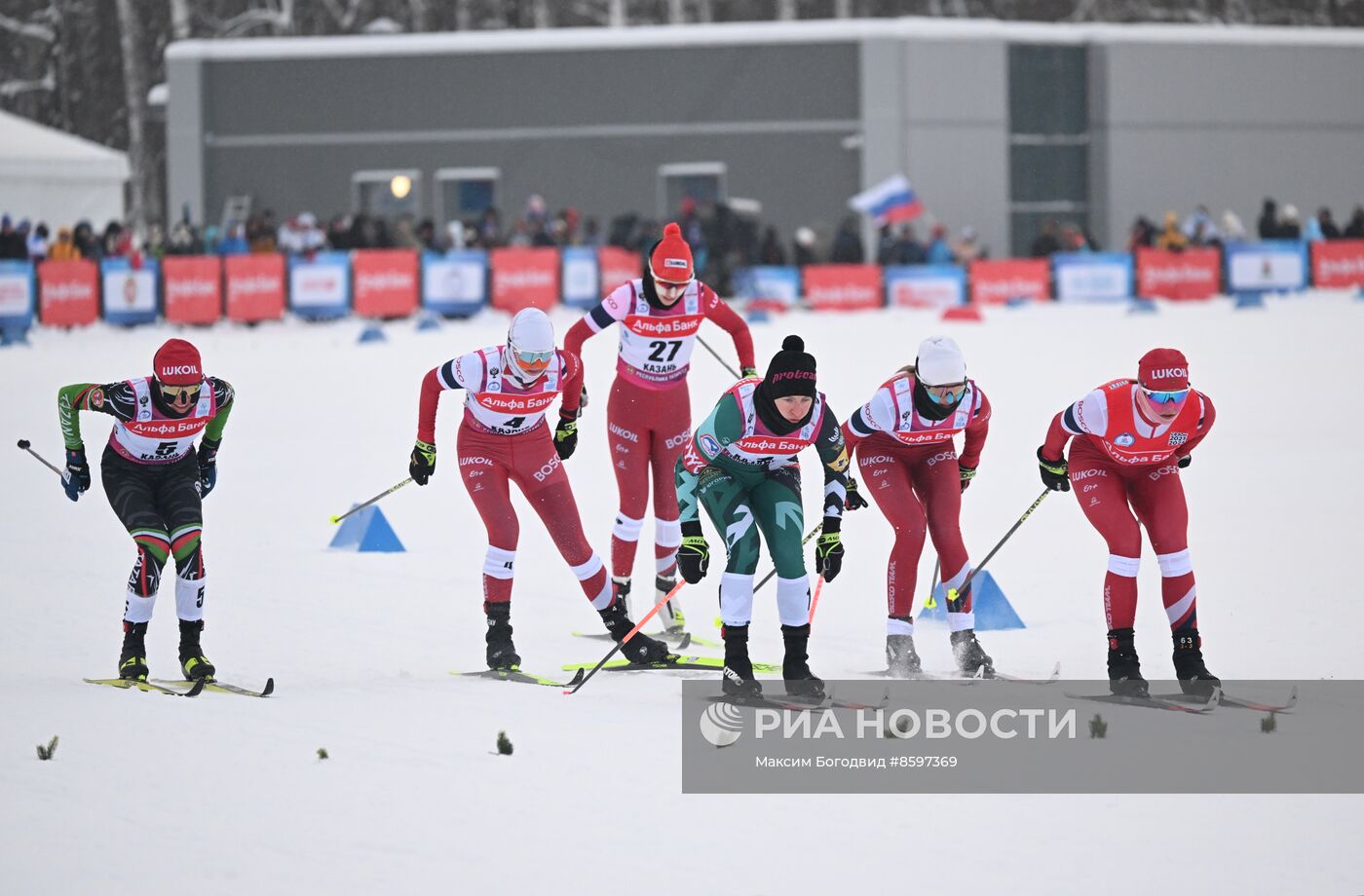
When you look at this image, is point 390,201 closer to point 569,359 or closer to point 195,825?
point 569,359

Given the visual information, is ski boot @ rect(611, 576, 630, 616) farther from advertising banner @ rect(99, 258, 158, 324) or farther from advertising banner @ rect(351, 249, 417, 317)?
advertising banner @ rect(99, 258, 158, 324)

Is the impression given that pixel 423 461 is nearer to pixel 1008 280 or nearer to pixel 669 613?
pixel 669 613

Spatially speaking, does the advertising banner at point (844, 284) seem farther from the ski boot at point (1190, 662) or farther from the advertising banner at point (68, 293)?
the ski boot at point (1190, 662)

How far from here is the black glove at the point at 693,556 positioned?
26.0 feet

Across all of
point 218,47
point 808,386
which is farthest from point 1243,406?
point 218,47

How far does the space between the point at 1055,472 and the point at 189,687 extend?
4.18 m

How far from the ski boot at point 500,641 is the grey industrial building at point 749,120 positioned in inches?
1003

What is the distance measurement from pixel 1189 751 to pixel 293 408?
42.8ft

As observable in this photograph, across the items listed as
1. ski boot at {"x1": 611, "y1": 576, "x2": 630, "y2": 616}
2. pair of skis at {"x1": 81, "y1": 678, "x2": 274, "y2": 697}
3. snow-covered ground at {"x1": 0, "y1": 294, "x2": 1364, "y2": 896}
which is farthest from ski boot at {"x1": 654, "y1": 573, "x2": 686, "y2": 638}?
pair of skis at {"x1": 81, "y1": 678, "x2": 274, "y2": 697}

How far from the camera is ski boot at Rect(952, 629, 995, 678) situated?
8703 mm

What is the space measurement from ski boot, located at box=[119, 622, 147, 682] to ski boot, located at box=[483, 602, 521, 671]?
5.32 feet

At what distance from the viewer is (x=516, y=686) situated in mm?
8570

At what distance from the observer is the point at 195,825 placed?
20.3ft

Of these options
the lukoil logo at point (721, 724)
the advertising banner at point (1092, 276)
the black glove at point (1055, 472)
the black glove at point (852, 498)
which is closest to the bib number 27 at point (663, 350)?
the black glove at point (852, 498)
